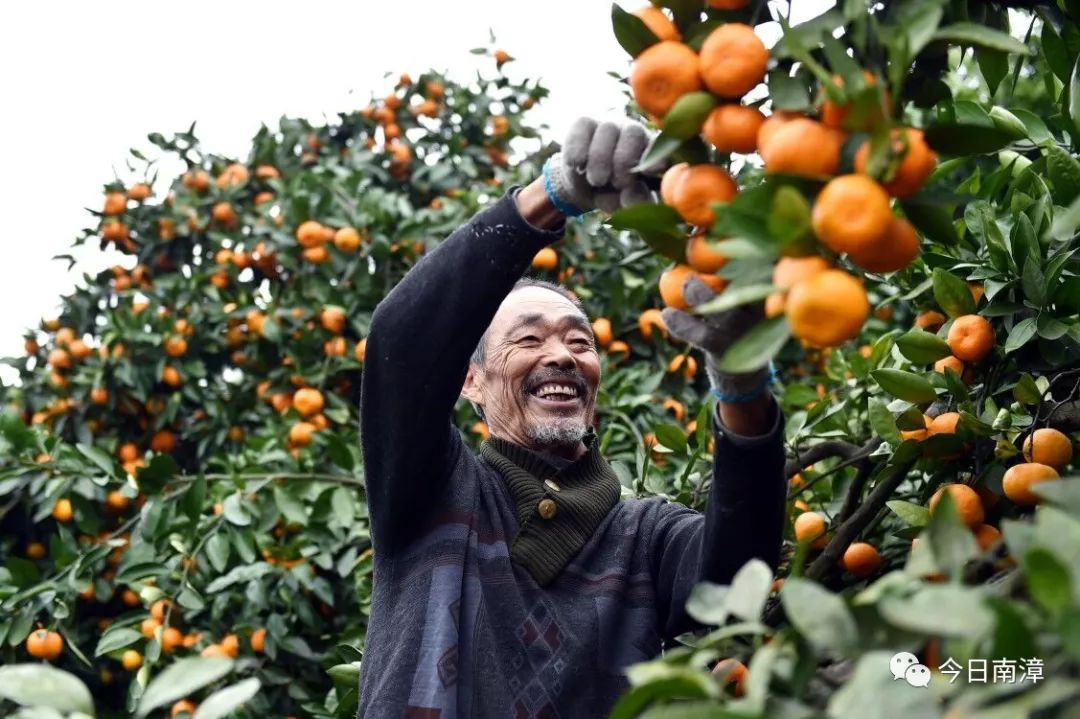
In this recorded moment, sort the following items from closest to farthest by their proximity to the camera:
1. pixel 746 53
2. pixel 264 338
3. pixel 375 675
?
pixel 746 53 → pixel 375 675 → pixel 264 338

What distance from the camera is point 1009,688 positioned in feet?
2.60

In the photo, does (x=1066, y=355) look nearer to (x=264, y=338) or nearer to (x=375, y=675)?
(x=375, y=675)

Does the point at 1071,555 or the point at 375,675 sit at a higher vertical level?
the point at 1071,555

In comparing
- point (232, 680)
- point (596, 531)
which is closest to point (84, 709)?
point (596, 531)

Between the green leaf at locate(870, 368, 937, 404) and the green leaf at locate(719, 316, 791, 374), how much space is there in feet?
2.79

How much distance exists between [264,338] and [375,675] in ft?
7.41

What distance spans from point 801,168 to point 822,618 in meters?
0.40

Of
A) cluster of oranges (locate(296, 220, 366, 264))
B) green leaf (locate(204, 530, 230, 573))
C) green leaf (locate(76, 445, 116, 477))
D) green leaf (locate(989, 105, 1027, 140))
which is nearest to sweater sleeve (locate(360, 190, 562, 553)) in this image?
green leaf (locate(989, 105, 1027, 140))

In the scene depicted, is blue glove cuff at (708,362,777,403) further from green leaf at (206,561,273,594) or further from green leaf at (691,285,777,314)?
green leaf at (206,561,273,594)

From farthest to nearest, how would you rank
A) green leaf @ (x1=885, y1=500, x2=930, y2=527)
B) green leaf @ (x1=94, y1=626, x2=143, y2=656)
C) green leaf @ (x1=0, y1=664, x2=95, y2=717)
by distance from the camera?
green leaf @ (x1=94, y1=626, x2=143, y2=656) → green leaf @ (x1=885, y1=500, x2=930, y2=527) → green leaf @ (x1=0, y1=664, x2=95, y2=717)

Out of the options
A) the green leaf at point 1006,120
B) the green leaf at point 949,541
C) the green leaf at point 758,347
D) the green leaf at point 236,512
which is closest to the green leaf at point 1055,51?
the green leaf at point 1006,120

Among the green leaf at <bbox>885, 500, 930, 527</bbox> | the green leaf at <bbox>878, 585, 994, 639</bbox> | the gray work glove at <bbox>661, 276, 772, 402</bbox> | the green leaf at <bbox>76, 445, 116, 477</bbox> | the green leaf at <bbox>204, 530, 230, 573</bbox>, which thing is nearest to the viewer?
the green leaf at <bbox>878, 585, 994, 639</bbox>

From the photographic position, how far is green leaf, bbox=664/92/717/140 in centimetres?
121

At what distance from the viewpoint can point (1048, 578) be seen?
2.61 ft
